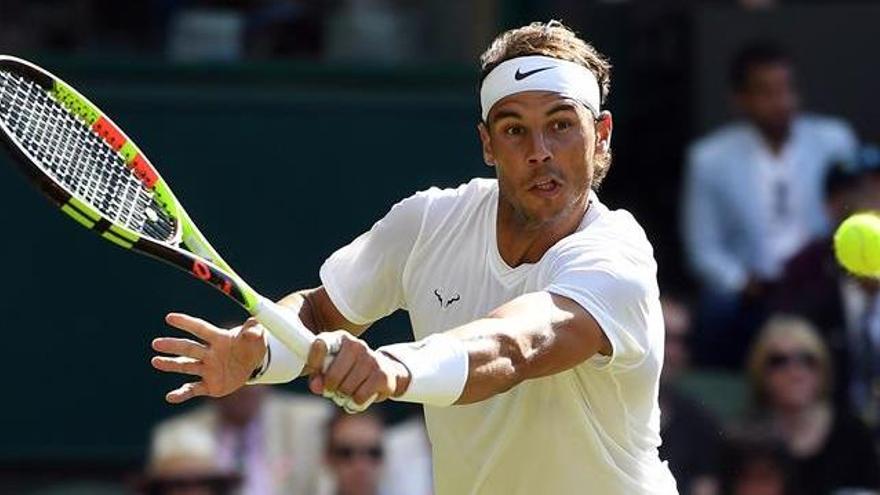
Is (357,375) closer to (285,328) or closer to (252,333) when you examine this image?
(285,328)

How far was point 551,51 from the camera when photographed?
5516 millimetres

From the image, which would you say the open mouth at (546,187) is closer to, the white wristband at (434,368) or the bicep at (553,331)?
the bicep at (553,331)

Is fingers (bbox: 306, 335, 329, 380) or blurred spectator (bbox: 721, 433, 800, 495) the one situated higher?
fingers (bbox: 306, 335, 329, 380)

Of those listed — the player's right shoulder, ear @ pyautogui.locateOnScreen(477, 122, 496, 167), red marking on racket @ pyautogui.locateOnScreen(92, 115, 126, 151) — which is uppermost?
red marking on racket @ pyautogui.locateOnScreen(92, 115, 126, 151)

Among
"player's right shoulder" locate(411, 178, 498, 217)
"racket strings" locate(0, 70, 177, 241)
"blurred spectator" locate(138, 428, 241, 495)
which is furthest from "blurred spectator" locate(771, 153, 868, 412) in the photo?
"racket strings" locate(0, 70, 177, 241)

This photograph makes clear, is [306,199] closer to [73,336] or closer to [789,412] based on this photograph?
[73,336]

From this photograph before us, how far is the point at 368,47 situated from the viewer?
10047 mm

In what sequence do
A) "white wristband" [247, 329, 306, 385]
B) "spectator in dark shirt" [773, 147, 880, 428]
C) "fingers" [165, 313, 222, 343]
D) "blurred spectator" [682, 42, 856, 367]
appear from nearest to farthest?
"fingers" [165, 313, 222, 343]
"white wristband" [247, 329, 306, 385]
"spectator in dark shirt" [773, 147, 880, 428]
"blurred spectator" [682, 42, 856, 367]

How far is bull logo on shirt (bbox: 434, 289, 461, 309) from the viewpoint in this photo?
5.50 meters

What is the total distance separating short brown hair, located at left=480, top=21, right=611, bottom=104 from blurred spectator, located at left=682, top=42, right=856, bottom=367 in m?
4.19

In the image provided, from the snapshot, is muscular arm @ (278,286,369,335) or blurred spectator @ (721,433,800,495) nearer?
muscular arm @ (278,286,369,335)

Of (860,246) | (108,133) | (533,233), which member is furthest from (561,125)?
(860,246)

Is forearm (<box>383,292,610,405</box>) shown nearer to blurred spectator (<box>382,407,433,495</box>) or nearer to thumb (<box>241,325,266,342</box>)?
thumb (<box>241,325,266,342</box>)

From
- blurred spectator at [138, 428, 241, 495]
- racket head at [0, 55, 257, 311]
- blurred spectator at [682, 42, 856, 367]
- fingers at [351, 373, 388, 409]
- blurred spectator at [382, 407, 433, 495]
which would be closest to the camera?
fingers at [351, 373, 388, 409]
